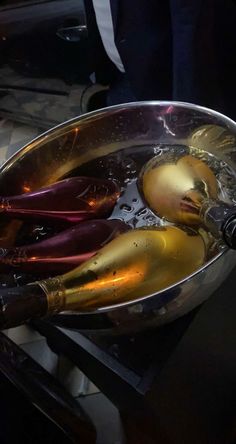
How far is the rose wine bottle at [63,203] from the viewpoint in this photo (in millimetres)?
459

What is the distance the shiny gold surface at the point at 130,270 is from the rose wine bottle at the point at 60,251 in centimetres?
2

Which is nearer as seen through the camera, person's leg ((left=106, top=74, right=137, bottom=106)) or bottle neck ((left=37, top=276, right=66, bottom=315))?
bottle neck ((left=37, top=276, right=66, bottom=315))

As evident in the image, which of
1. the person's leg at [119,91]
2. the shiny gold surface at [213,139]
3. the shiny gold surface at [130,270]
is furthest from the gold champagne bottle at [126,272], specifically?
the person's leg at [119,91]

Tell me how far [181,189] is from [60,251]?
118mm

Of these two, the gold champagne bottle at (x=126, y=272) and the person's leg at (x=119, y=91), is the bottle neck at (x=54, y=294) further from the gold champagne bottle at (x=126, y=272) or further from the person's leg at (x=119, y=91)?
the person's leg at (x=119, y=91)

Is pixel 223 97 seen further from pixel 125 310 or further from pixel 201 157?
pixel 125 310

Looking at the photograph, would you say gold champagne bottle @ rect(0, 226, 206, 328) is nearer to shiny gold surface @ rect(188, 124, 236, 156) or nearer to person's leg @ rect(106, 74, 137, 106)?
shiny gold surface @ rect(188, 124, 236, 156)

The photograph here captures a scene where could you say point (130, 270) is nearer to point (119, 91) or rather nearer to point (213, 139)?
point (213, 139)

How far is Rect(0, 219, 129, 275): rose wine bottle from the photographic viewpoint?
41 cm

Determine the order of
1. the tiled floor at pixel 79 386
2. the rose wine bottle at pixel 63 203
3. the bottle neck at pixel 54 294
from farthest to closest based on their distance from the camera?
the tiled floor at pixel 79 386, the rose wine bottle at pixel 63 203, the bottle neck at pixel 54 294

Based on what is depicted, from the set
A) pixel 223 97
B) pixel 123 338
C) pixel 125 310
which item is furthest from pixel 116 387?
pixel 223 97

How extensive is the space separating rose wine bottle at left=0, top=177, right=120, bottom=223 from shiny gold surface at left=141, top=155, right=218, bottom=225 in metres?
0.04

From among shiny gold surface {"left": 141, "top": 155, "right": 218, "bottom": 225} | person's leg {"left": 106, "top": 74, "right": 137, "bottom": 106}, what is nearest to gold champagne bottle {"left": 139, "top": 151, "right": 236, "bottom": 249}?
shiny gold surface {"left": 141, "top": 155, "right": 218, "bottom": 225}

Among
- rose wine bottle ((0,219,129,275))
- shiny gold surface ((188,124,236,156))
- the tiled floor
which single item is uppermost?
shiny gold surface ((188,124,236,156))
